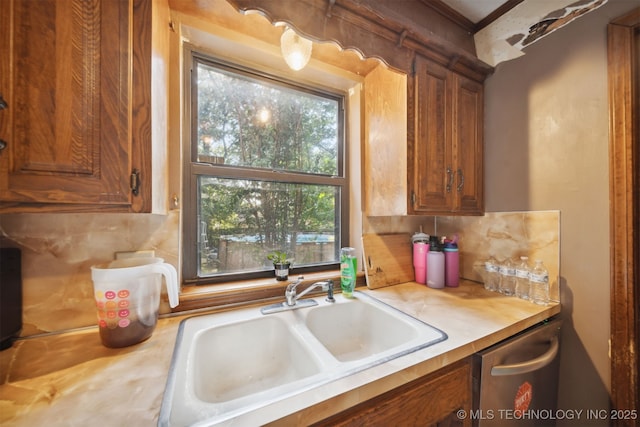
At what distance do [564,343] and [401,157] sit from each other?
1.21 meters

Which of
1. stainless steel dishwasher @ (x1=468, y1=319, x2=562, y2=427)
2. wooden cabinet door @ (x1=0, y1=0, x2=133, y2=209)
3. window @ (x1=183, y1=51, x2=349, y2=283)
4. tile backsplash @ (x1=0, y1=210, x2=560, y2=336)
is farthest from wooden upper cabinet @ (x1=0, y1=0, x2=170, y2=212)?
stainless steel dishwasher @ (x1=468, y1=319, x2=562, y2=427)

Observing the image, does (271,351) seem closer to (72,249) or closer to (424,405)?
(424,405)

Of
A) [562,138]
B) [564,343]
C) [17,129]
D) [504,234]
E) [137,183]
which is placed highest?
[562,138]

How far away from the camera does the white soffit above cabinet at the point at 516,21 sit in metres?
1.08

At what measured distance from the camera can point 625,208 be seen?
0.92 meters

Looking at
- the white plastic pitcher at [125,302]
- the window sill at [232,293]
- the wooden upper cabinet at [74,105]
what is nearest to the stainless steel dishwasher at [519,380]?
the window sill at [232,293]

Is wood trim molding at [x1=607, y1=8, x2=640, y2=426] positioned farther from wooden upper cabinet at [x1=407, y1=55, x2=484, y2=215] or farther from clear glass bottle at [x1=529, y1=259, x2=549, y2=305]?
wooden upper cabinet at [x1=407, y1=55, x2=484, y2=215]

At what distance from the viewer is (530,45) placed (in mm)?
1215

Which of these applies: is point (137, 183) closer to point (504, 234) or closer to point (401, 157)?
point (401, 157)

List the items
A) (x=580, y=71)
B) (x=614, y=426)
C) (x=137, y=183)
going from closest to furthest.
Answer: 1. (x=137, y=183)
2. (x=614, y=426)
3. (x=580, y=71)

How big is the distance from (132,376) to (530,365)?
139 centimetres

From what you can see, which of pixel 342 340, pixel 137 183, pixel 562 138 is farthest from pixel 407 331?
pixel 562 138

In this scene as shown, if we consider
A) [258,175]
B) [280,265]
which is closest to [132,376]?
[280,265]

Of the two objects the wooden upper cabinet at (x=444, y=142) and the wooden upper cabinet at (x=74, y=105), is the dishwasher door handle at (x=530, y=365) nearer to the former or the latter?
the wooden upper cabinet at (x=444, y=142)
